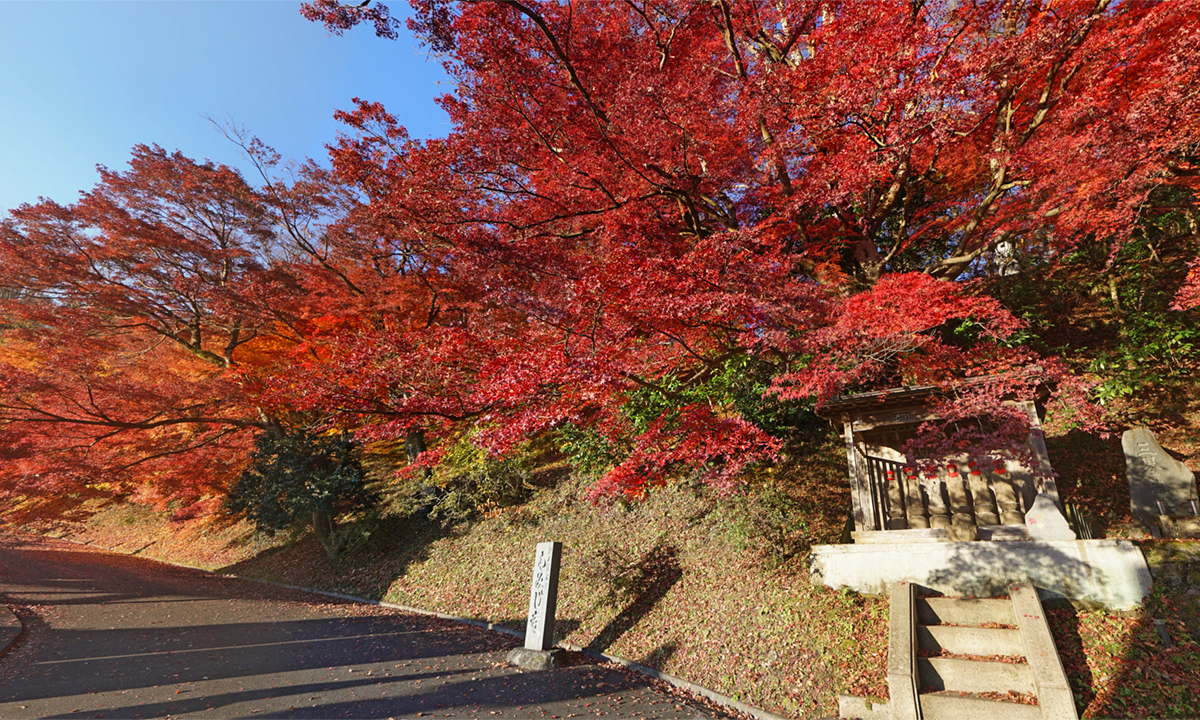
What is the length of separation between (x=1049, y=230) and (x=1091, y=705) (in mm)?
9683

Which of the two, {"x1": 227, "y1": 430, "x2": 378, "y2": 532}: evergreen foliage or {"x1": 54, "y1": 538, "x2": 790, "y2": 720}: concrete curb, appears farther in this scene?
{"x1": 227, "y1": 430, "x2": 378, "y2": 532}: evergreen foliage

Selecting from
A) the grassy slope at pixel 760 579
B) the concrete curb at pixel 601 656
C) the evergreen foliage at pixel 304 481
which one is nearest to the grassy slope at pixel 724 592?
the grassy slope at pixel 760 579

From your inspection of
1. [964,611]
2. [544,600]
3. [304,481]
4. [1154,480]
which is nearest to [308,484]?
[304,481]

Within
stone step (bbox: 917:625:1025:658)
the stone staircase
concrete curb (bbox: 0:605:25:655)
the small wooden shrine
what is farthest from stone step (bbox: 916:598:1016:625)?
concrete curb (bbox: 0:605:25:655)

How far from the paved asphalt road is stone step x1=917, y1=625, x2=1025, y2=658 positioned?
230cm

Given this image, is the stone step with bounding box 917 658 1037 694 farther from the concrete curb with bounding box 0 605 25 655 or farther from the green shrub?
the concrete curb with bounding box 0 605 25 655

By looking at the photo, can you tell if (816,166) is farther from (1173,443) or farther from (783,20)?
(1173,443)

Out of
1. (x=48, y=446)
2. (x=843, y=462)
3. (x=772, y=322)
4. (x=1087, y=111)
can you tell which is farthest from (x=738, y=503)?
(x=48, y=446)

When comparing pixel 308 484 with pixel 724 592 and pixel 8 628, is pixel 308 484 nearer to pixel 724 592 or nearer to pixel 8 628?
pixel 8 628

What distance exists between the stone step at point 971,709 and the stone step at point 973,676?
18 centimetres

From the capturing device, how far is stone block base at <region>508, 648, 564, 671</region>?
21.1ft

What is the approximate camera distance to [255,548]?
15.0 meters

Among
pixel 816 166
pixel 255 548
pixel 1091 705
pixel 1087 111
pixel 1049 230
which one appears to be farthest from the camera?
pixel 255 548

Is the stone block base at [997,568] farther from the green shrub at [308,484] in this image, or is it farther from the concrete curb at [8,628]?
the concrete curb at [8,628]
